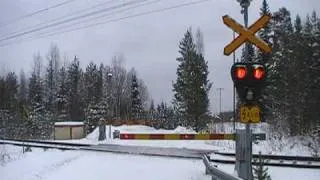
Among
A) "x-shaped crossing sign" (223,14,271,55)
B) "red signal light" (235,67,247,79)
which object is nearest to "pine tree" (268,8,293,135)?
"x-shaped crossing sign" (223,14,271,55)

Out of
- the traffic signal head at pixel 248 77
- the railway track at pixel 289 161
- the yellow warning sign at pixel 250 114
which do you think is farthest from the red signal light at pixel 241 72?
the railway track at pixel 289 161

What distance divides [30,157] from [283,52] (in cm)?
3425

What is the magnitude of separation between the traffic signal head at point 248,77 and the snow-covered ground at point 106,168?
5.70 metres

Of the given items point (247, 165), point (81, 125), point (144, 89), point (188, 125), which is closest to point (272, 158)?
point (247, 165)

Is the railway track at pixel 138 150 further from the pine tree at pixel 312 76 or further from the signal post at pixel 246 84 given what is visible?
the pine tree at pixel 312 76

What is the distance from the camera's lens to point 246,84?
1221 centimetres

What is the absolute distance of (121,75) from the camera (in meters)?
117

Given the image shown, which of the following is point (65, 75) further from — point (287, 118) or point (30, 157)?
point (30, 157)

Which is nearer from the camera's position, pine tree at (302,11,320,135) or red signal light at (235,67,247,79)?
red signal light at (235,67,247,79)

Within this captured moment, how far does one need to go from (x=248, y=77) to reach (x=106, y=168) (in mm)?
9815

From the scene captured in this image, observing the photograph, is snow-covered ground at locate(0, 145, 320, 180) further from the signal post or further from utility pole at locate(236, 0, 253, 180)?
the signal post

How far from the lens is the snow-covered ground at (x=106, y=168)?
18266mm

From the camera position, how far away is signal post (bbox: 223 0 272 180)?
40.0ft

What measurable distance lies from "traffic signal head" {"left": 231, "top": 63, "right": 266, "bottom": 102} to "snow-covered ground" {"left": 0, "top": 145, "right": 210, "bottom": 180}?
5697 mm
